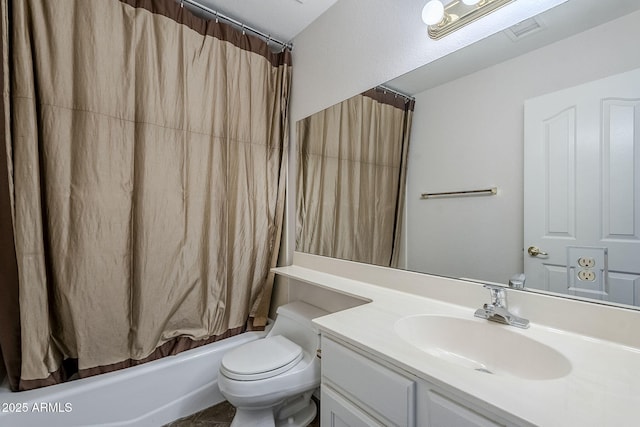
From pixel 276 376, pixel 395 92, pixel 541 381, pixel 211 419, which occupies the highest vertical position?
pixel 395 92

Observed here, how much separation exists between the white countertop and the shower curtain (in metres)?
1.09

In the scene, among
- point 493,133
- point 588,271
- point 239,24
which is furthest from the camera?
point 239,24

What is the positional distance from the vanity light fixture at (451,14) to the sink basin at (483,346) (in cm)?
114

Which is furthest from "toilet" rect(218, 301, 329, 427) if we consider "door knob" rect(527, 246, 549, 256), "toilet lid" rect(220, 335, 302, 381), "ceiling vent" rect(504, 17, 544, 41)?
"ceiling vent" rect(504, 17, 544, 41)

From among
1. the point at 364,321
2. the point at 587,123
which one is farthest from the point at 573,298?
the point at 364,321

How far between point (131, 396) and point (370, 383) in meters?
1.36

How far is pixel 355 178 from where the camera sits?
5.29 ft

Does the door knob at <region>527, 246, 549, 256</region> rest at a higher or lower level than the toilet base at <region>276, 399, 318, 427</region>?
higher

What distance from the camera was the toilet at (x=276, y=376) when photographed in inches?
48.8

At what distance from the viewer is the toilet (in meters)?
1.24

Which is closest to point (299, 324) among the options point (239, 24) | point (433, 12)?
point (433, 12)

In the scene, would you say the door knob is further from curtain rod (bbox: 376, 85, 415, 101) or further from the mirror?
curtain rod (bbox: 376, 85, 415, 101)

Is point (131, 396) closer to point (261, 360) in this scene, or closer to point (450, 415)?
point (261, 360)

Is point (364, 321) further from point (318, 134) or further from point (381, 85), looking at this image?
point (318, 134)
